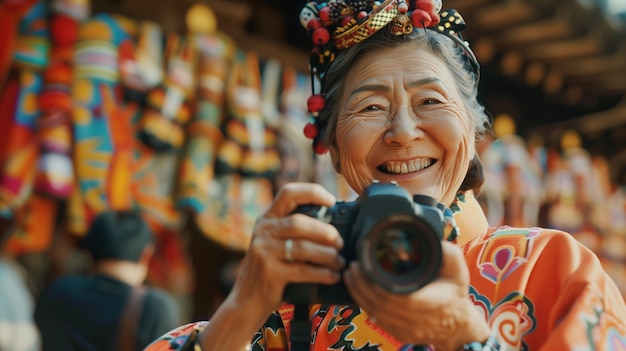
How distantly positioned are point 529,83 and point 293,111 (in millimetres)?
2352

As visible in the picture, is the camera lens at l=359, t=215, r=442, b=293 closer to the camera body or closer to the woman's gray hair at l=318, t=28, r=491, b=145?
the camera body

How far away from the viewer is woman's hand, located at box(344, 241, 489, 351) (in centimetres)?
87

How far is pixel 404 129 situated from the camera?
117 cm

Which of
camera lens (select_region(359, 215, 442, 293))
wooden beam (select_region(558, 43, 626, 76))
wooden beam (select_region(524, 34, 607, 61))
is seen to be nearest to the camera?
camera lens (select_region(359, 215, 442, 293))

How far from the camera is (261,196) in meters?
4.04

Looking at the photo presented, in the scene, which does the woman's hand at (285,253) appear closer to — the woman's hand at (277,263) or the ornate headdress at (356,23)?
the woman's hand at (277,263)

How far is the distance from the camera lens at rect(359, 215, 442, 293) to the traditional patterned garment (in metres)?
0.18

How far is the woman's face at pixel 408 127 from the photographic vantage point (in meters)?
1.19

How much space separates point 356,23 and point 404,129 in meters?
0.23

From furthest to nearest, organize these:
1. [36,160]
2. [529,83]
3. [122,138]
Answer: [529,83], [122,138], [36,160]

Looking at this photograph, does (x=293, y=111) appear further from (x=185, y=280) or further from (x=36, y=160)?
(x=36, y=160)

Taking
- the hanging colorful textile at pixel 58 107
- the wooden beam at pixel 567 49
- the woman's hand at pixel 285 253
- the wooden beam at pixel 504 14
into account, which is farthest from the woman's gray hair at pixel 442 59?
the wooden beam at pixel 567 49

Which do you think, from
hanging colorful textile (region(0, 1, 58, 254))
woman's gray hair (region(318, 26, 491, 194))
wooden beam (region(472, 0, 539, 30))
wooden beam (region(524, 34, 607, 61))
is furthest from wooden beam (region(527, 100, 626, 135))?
woman's gray hair (region(318, 26, 491, 194))

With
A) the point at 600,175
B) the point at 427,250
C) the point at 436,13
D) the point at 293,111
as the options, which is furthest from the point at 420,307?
the point at 600,175
